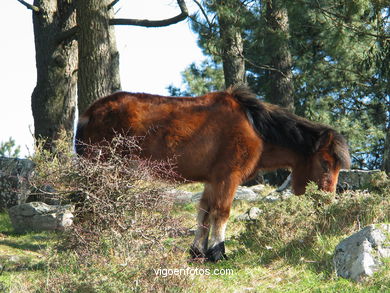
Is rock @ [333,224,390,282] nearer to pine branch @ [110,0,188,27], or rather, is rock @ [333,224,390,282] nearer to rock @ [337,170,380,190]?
rock @ [337,170,380,190]

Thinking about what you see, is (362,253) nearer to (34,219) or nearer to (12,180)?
(34,219)

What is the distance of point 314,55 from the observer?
19.0m

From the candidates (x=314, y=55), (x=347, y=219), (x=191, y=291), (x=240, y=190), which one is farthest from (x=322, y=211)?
(x=314, y=55)

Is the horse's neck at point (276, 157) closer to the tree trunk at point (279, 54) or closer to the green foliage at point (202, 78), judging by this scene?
the tree trunk at point (279, 54)

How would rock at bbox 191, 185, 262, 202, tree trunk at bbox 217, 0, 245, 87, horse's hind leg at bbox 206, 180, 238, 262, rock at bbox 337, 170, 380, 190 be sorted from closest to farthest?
horse's hind leg at bbox 206, 180, 238, 262, rock at bbox 337, 170, 380, 190, rock at bbox 191, 185, 262, 202, tree trunk at bbox 217, 0, 245, 87

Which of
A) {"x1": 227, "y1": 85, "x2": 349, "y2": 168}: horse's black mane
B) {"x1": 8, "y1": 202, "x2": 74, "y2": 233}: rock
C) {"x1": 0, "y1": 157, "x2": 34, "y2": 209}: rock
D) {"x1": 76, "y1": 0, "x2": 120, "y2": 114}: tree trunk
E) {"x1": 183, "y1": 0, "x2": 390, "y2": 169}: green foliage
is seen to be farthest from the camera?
{"x1": 183, "y1": 0, "x2": 390, "y2": 169}: green foliage

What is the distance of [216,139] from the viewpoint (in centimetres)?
729

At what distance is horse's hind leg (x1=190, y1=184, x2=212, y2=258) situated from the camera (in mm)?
7199

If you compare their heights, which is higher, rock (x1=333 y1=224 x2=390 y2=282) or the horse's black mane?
the horse's black mane

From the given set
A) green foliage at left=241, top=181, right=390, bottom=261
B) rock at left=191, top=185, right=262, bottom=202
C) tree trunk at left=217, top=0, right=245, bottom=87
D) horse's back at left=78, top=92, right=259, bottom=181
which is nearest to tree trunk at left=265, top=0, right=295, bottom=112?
tree trunk at left=217, top=0, right=245, bottom=87

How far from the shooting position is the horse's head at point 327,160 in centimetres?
760

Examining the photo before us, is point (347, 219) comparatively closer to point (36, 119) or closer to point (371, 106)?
point (36, 119)

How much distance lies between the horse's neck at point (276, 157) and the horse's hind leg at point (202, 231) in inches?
34.9

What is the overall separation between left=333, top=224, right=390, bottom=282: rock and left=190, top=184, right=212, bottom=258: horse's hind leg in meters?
1.85
